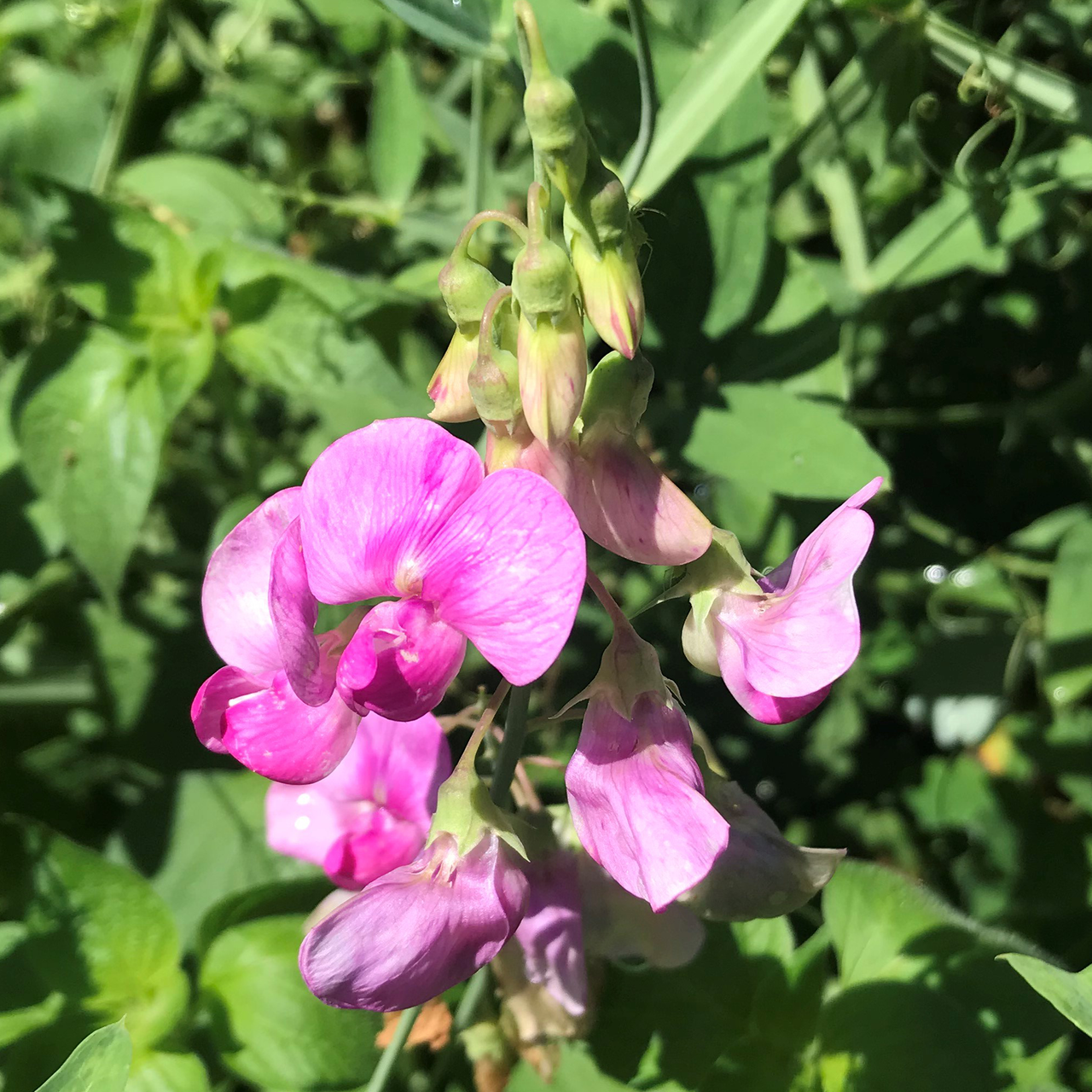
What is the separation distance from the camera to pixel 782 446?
93cm

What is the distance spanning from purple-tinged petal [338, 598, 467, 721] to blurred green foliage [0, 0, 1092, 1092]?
28 centimetres

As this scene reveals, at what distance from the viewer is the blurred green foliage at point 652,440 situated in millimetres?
900

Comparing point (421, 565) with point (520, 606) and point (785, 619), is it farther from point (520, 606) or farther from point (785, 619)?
point (785, 619)

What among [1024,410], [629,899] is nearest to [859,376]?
[1024,410]

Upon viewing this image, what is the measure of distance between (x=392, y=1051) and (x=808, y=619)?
47 centimetres

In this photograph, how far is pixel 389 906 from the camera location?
1.95 ft

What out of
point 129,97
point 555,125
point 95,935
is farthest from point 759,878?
point 129,97

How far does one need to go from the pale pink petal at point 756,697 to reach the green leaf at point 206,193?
0.84 metres

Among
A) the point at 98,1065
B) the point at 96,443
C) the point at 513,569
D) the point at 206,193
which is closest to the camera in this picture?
the point at 513,569

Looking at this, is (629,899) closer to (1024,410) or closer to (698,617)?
(698,617)

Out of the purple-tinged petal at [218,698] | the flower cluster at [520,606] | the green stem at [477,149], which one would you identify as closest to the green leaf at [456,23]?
the green stem at [477,149]

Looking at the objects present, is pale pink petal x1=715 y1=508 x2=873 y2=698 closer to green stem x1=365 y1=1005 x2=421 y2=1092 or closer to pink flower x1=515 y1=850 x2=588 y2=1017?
pink flower x1=515 y1=850 x2=588 y2=1017

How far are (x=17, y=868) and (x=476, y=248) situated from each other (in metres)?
0.74

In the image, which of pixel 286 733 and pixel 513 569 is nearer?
pixel 513 569
